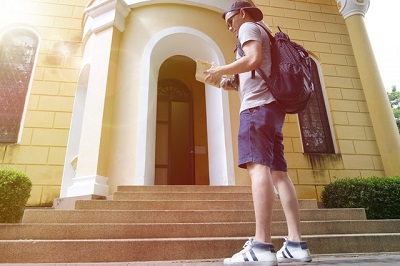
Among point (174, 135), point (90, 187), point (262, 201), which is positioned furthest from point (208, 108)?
point (262, 201)

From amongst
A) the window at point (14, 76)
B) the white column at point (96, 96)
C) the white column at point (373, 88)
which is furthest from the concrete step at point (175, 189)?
the white column at point (373, 88)

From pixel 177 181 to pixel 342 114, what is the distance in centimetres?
513

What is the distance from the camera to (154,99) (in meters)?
5.75

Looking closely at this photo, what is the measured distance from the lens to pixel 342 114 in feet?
25.6

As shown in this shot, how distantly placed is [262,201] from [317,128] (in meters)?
6.50

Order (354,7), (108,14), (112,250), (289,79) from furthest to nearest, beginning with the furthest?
(354,7) → (108,14) → (112,250) → (289,79)

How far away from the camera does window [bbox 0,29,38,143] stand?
21.7 feet

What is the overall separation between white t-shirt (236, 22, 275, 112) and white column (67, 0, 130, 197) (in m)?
3.36

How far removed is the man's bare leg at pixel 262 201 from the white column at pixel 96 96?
11.0ft

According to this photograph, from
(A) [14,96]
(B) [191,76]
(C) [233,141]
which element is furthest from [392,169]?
(A) [14,96]

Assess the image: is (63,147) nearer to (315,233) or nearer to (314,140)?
(315,233)

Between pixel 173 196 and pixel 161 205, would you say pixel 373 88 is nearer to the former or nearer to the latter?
pixel 173 196

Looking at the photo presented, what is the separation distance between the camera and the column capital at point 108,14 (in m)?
5.88

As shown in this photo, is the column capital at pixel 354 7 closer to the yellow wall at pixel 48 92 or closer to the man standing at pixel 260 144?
the man standing at pixel 260 144
